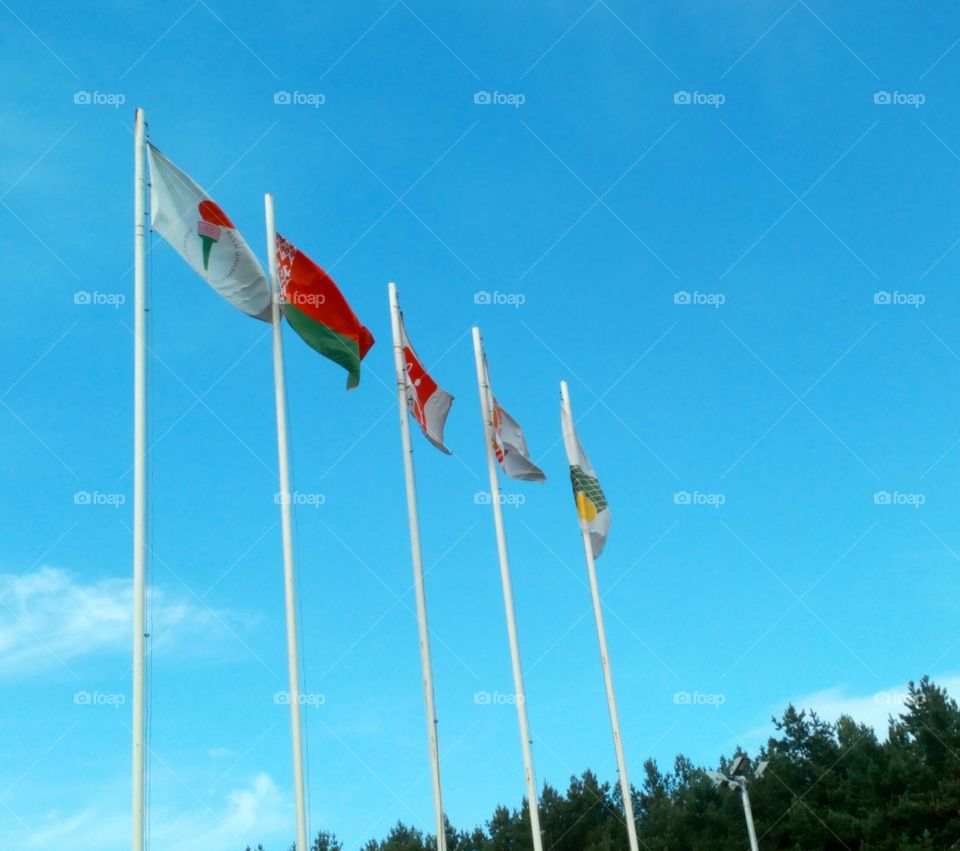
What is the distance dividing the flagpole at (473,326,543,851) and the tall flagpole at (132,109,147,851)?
9057mm

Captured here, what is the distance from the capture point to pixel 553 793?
151 ft

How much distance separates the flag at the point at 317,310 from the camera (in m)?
18.3

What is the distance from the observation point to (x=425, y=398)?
70.7ft

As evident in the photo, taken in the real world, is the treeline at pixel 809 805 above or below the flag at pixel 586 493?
below

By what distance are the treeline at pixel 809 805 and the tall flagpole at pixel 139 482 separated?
29.6 metres

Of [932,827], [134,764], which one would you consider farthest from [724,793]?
[134,764]

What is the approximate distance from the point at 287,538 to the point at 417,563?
11.8 ft

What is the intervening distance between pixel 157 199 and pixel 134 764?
26.9 feet

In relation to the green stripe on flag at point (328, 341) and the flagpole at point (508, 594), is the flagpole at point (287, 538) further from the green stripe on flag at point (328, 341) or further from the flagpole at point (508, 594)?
the flagpole at point (508, 594)

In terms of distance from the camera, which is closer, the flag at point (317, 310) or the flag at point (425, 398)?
the flag at point (317, 310)

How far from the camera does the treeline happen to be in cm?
3781

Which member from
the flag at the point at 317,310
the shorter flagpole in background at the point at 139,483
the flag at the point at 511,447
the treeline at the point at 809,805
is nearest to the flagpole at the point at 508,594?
the flag at the point at 511,447

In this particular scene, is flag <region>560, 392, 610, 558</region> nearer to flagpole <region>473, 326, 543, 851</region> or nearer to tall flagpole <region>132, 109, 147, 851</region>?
flagpole <region>473, 326, 543, 851</region>

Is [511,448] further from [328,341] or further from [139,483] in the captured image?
[139,483]
